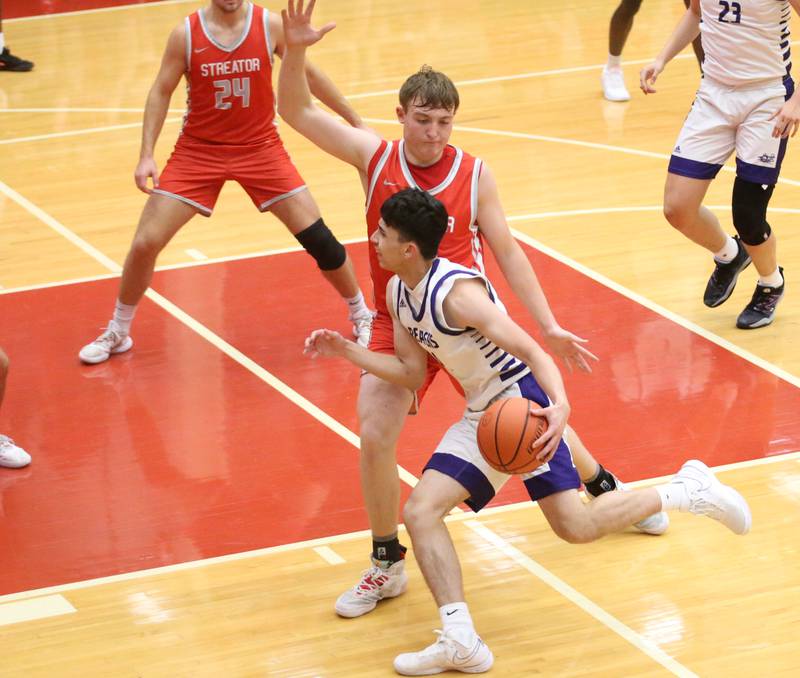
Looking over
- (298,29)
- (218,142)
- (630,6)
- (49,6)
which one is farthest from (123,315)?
(49,6)

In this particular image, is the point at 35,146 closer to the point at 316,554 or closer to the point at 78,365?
the point at 78,365

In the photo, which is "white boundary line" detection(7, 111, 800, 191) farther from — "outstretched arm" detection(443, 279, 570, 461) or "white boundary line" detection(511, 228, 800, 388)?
"outstretched arm" detection(443, 279, 570, 461)

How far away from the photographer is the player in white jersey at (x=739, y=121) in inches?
301

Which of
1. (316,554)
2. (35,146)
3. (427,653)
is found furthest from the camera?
(35,146)

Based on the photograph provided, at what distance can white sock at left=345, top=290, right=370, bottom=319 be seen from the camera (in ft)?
27.0

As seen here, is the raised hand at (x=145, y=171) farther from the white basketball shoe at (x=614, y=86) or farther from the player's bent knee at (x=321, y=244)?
the white basketball shoe at (x=614, y=86)

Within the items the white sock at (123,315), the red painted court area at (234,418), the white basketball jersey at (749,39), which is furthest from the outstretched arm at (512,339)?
the white sock at (123,315)

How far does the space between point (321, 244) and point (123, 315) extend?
3.80 feet

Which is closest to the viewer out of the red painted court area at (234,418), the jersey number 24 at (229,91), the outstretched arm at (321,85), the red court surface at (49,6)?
the red painted court area at (234,418)

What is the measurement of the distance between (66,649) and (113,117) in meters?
8.20

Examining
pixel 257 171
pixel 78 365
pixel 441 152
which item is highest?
pixel 441 152

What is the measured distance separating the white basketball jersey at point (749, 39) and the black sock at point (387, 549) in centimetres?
348

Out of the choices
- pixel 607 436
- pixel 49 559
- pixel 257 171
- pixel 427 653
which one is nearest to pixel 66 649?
pixel 49 559

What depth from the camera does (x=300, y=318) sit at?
28.4 feet
